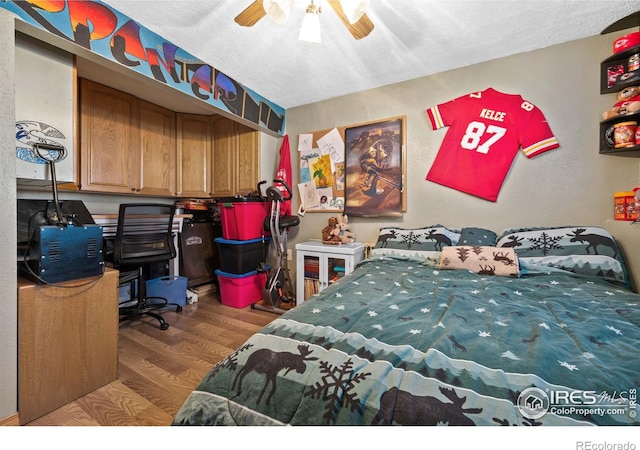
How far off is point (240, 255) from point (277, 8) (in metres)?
2.07

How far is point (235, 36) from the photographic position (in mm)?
1786

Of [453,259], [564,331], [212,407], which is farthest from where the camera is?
[453,259]

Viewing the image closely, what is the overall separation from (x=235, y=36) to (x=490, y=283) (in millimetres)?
2372

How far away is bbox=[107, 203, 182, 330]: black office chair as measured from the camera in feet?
6.64

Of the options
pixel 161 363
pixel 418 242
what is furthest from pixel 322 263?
pixel 161 363

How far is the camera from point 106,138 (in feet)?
8.10

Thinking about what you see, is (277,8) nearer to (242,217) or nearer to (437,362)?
(437,362)

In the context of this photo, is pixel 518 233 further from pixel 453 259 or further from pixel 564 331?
pixel 564 331

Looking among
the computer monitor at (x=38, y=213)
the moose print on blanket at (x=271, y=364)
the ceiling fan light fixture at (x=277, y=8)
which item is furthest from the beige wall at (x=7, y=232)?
the moose print on blanket at (x=271, y=364)

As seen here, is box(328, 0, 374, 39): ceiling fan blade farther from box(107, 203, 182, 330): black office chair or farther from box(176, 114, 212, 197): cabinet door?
box(176, 114, 212, 197): cabinet door

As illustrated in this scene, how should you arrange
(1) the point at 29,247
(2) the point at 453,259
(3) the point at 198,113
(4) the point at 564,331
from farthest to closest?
(3) the point at 198,113 < (2) the point at 453,259 < (1) the point at 29,247 < (4) the point at 564,331

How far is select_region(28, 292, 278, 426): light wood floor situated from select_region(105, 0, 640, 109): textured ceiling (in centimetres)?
231

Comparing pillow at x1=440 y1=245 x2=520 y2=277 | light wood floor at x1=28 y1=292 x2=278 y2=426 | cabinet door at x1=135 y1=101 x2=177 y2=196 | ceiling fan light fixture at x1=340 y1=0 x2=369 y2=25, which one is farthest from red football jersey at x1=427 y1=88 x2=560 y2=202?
cabinet door at x1=135 y1=101 x2=177 y2=196

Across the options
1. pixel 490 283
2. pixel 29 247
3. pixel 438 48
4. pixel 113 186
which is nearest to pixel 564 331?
pixel 490 283
